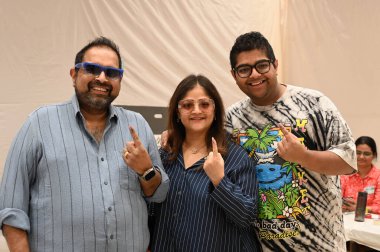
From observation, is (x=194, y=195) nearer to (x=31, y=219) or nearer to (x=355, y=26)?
(x=31, y=219)

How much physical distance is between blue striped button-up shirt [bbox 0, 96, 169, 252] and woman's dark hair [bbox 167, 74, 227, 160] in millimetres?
283

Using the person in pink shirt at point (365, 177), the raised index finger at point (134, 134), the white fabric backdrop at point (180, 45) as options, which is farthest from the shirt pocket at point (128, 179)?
the person in pink shirt at point (365, 177)

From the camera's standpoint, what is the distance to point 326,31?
4.58 metres

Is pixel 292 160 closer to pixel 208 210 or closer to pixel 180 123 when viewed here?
pixel 208 210

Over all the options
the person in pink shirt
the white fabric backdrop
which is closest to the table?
the person in pink shirt

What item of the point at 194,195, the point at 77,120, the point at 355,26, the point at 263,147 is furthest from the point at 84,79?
the point at 355,26

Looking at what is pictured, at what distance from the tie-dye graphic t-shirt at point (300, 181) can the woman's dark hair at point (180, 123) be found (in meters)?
0.16

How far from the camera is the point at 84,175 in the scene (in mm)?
1381

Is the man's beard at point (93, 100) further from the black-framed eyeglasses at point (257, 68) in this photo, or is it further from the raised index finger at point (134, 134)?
the black-framed eyeglasses at point (257, 68)

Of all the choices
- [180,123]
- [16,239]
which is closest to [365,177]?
[180,123]

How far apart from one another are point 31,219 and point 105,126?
44cm

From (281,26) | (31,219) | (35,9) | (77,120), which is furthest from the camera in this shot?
(281,26)

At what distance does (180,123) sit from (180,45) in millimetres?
2266

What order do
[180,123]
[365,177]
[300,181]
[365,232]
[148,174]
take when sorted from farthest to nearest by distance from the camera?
[365,177], [365,232], [180,123], [300,181], [148,174]
